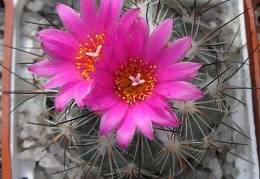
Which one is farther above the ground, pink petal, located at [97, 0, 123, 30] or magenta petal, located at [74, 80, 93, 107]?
pink petal, located at [97, 0, 123, 30]

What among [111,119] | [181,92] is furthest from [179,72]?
[111,119]

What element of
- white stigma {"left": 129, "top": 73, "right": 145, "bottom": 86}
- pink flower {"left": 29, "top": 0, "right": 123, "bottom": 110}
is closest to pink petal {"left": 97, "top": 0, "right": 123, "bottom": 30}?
pink flower {"left": 29, "top": 0, "right": 123, "bottom": 110}

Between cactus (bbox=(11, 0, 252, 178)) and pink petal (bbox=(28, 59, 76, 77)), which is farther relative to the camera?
cactus (bbox=(11, 0, 252, 178))

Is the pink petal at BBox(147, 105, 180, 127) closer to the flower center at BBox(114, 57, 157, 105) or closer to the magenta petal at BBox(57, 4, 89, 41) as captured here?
the flower center at BBox(114, 57, 157, 105)

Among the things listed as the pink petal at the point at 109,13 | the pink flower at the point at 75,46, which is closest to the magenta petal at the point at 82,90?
the pink flower at the point at 75,46

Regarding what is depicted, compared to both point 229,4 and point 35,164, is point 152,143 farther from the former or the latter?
point 229,4

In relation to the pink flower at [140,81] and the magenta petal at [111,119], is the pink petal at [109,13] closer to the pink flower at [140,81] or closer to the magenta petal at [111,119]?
the pink flower at [140,81]

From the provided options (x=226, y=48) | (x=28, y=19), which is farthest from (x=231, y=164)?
(x=28, y=19)
